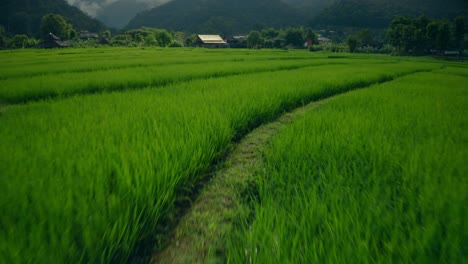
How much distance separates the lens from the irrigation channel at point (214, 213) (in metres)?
1.08

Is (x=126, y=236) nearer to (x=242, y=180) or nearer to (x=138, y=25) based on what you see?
(x=242, y=180)

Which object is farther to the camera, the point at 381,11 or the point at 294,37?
the point at 381,11

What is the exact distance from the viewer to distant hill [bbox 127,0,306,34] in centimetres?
12014

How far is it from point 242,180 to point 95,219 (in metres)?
0.98

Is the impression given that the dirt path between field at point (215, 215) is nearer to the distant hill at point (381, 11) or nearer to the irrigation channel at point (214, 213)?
the irrigation channel at point (214, 213)

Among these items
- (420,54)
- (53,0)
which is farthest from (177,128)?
(53,0)

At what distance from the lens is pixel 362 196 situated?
3.74ft

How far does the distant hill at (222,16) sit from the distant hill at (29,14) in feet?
173

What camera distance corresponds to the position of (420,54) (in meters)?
38.2

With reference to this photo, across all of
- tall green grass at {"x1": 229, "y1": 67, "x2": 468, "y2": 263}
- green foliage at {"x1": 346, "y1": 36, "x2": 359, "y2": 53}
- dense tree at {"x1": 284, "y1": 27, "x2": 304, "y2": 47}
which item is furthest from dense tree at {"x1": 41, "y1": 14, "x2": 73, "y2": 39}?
tall green grass at {"x1": 229, "y1": 67, "x2": 468, "y2": 263}

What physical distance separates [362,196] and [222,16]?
144 m

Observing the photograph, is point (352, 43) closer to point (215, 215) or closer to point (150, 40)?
point (150, 40)

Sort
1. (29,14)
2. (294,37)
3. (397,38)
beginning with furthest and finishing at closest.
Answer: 1. (29,14)
2. (294,37)
3. (397,38)

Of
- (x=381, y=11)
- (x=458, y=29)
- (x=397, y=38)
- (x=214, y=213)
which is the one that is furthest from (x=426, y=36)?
(x=381, y=11)
